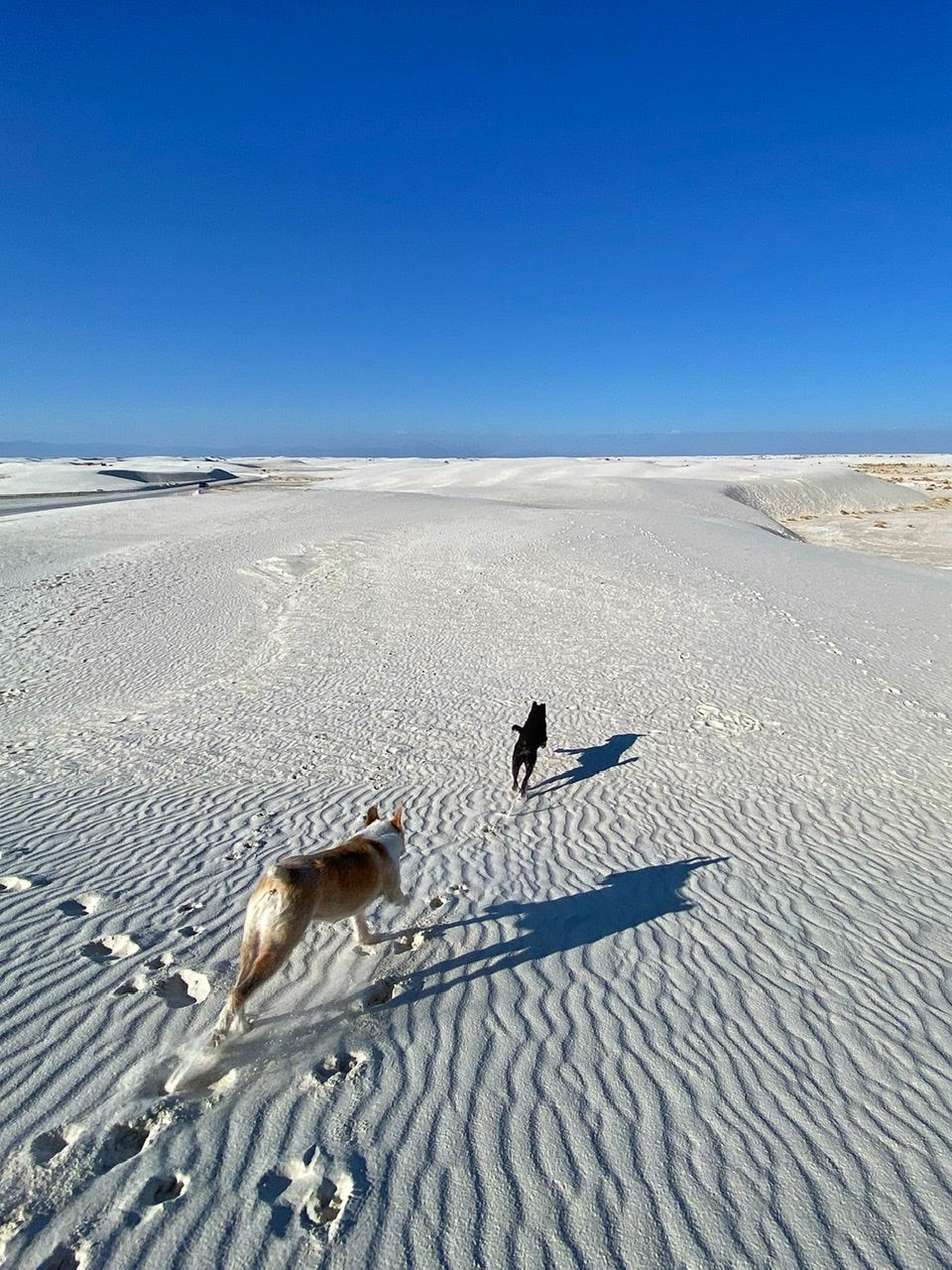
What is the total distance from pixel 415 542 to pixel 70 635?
40.7ft

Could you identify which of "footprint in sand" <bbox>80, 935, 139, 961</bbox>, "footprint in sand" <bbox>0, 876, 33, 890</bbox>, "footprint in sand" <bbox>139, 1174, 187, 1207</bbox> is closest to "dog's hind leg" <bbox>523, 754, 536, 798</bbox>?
"footprint in sand" <bbox>80, 935, 139, 961</bbox>

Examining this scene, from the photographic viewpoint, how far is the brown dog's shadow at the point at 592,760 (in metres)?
8.22

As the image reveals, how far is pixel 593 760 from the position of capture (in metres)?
8.77

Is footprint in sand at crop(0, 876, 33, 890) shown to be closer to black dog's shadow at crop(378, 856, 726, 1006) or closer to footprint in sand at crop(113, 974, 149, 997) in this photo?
footprint in sand at crop(113, 974, 149, 997)

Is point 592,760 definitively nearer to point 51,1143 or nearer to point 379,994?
point 379,994

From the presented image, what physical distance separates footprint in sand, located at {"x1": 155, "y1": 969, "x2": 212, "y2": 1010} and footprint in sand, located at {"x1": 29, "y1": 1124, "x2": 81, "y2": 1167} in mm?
872

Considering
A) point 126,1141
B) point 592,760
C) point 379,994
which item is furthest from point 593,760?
point 126,1141

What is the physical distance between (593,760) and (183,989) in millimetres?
5679

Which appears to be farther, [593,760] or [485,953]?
[593,760]

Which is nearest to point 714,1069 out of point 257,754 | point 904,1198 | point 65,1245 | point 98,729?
point 904,1198

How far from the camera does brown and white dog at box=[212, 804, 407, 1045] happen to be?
140 inches

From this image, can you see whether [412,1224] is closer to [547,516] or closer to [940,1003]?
[940,1003]

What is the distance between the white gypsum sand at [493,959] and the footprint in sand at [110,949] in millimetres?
27

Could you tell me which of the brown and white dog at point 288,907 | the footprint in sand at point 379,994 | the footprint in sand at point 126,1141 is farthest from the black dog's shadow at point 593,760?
the footprint in sand at point 126,1141
